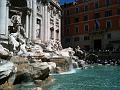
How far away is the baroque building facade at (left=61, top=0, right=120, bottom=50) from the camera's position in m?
61.0

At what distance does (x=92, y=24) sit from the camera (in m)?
65.6

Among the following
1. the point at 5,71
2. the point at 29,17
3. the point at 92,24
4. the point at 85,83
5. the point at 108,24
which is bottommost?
the point at 85,83

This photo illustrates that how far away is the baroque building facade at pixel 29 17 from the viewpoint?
1224 inches

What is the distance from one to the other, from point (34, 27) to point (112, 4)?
27.0m

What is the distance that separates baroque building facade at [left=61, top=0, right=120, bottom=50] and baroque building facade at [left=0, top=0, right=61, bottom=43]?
1414cm

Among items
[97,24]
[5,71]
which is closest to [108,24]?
[97,24]

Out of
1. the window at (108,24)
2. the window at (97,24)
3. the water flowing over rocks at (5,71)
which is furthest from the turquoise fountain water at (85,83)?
the window at (97,24)

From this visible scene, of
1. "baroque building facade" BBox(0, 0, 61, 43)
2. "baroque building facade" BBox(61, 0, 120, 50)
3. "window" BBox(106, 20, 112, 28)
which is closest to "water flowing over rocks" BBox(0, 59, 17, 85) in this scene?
"baroque building facade" BBox(0, 0, 61, 43)

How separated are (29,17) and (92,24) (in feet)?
94.5

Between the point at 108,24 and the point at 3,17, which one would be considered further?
the point at 108,24

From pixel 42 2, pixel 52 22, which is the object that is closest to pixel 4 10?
pixel 42 2

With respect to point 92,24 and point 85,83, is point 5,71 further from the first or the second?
point 92,24

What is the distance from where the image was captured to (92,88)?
16.1 meters

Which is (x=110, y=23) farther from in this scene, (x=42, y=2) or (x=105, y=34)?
(x=42, y=2)
